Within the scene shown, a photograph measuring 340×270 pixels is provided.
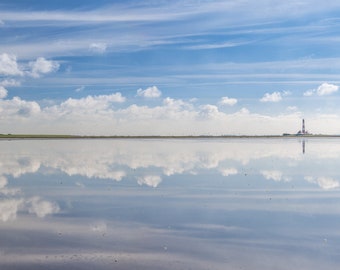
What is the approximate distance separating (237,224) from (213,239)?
7.90 ft

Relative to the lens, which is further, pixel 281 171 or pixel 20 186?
pixel 281 171

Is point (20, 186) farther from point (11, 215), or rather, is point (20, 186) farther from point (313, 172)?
point (313, 172)

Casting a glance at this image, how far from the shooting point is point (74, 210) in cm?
1842

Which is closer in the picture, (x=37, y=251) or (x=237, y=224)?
(x=37, y=251)

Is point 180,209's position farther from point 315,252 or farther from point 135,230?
point 315,252

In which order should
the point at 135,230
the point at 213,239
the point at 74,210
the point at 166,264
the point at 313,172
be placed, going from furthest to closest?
the point at 313,172, the point at 74,210, the point at 135,230, the point at 213,239, the point at 166,264

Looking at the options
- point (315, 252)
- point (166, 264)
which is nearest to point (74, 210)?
point (166, 264)

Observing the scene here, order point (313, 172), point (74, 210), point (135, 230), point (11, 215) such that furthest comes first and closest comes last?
point (313, 172) → point (74, 210) → point (11, 215) → point (135, 230)

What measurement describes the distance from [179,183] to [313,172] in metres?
11.7

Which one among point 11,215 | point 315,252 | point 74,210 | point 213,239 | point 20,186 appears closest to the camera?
point 315,252

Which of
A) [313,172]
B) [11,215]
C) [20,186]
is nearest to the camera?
[11,215]

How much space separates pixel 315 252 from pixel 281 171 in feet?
72.3

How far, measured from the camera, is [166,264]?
11.1 meters

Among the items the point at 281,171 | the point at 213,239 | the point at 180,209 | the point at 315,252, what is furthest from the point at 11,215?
A: the point at 281,171
